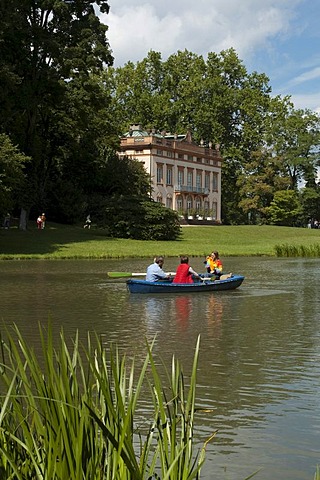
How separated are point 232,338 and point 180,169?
89226 millimetres

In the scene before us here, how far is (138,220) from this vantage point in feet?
199

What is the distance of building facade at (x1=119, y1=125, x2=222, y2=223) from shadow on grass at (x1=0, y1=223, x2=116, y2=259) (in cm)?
3381

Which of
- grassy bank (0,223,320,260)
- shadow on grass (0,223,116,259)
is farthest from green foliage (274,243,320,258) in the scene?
shadow on grass (0,223,116,259)

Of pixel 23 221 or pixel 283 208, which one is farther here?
pixel 283 208

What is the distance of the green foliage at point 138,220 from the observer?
60.3 metres

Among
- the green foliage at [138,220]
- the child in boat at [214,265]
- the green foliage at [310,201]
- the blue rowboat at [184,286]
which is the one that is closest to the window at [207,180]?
the green foliage at [310,201]

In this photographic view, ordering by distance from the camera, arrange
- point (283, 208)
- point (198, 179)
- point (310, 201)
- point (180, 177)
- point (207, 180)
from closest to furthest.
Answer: point (283, 208) < point (180, 177) < point (310, 201) < point (198, 179) < point (207, 180)

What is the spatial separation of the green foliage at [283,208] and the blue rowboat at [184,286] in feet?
238

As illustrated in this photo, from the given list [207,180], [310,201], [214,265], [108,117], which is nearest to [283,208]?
[310,201]

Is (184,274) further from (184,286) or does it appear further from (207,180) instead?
(207,180)

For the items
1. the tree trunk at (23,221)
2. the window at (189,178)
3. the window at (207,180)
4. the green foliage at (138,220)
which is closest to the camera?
the tree trunk at (23,221)

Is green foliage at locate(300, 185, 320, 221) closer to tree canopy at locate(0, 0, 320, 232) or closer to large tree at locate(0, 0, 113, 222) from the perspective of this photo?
tree canopy at locate(0, 0, 320, 232)

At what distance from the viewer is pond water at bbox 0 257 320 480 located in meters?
7.91

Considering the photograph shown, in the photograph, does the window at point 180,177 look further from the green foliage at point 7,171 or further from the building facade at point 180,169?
the green foliage at point 7,171
